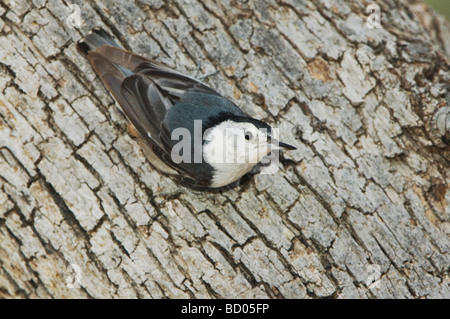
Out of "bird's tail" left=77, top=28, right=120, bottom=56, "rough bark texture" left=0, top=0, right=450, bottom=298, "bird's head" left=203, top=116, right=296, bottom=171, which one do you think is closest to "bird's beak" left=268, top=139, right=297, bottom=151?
"bird's head" left=203, top=116, right=296, bottom=171

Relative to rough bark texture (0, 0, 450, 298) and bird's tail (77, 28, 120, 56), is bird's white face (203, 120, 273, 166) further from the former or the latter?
bird's tail (77, 28, 120, 56)

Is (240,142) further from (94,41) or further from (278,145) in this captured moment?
(94,41)

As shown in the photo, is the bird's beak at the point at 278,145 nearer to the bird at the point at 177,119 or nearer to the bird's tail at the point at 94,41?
the bird at the point at 177,119

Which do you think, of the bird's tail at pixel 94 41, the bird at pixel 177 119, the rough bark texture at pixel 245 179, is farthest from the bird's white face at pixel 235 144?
the bird's tail at pixel 94 41

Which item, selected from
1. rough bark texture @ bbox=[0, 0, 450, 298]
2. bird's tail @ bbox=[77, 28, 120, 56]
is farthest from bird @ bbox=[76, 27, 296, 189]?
rough bark texture @ bbox=[0, 0, 450, 298]

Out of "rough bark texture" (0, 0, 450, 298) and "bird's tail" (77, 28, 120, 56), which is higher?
"bird's tail" (77, 28, 120, 56)

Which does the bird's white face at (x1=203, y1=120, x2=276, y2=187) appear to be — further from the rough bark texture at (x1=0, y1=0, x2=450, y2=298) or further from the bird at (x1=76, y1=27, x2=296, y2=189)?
the rough bark texture at (x1=0, y1=0, x2=450, y2=298)

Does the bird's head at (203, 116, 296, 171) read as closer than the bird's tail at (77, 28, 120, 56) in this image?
Yes
